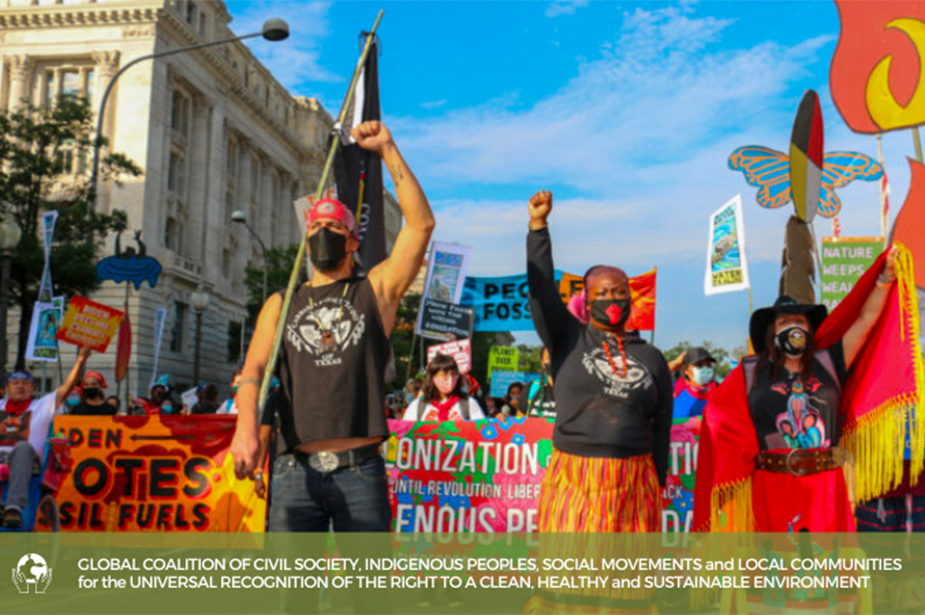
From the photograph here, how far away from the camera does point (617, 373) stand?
3.95 m

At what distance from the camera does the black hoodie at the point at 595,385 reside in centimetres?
386

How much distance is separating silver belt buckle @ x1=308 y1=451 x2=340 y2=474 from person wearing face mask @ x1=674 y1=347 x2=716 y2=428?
4.57 metres

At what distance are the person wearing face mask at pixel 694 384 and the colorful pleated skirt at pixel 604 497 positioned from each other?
11.6ft

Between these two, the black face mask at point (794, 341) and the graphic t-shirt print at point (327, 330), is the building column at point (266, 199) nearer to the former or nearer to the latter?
the black face mask at point (794, 341)

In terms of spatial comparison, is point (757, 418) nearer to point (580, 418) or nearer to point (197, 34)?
point (580, 418)

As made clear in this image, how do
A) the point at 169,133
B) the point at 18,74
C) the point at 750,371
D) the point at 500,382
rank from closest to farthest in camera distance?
the point at 750,371
the point at 500,382
the point at 18,74
the point at 169,133

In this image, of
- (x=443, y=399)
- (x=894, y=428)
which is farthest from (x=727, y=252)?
(x=894, y=428)

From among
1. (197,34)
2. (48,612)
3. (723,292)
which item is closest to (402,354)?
(197,34)

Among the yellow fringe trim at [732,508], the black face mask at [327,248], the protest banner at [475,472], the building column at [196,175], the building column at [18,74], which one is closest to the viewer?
the black face mask at [327,248]

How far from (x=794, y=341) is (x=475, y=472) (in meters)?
3.40

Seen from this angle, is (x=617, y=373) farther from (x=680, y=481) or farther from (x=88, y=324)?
(x=88, y=324)

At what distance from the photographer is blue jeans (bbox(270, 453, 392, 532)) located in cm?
328

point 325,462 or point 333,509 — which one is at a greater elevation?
point 325,462

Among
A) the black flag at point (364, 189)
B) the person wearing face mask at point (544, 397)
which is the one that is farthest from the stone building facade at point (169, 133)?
the black flag at point (364, 189)
